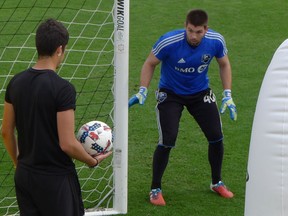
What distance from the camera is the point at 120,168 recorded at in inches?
202

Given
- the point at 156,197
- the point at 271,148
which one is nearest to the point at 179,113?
the point at 156,197

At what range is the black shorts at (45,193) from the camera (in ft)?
11.8

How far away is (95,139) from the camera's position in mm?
3979

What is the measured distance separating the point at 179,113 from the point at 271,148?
2.89 metres

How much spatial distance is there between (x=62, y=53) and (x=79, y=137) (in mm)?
715

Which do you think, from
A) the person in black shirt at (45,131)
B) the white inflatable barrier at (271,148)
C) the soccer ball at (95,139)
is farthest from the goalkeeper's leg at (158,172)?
the white inflatable barrier at (271,148)

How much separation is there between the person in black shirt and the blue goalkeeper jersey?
1678 millimetres

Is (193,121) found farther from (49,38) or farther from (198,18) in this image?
(49,38)

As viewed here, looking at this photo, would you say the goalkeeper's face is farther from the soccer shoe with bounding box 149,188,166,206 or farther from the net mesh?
the soccer shoe with bounding box 149,188,166,206

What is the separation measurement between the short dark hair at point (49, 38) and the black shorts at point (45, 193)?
68 centimetres

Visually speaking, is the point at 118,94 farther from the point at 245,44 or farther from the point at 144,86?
the point at 245,44

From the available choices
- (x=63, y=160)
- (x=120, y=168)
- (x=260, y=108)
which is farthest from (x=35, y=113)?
(x=120, y=168)

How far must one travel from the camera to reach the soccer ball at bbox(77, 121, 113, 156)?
13.0 feet

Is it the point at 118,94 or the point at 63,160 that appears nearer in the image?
the point at 63,160
